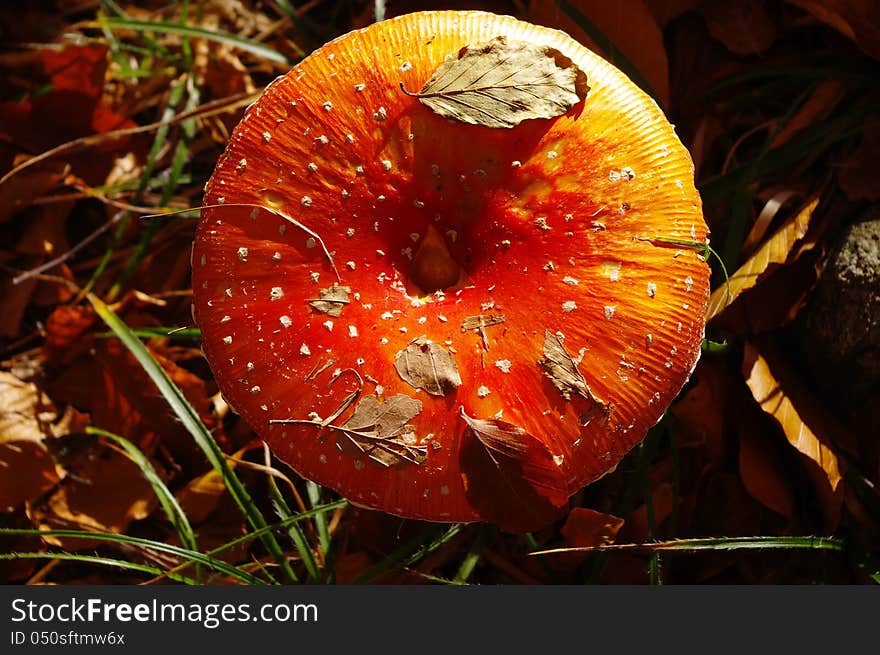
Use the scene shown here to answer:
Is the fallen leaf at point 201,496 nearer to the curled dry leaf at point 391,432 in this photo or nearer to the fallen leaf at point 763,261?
the curled dry leaf at point 391,432

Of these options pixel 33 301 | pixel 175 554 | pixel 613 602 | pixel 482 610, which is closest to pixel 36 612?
pixel 175 554

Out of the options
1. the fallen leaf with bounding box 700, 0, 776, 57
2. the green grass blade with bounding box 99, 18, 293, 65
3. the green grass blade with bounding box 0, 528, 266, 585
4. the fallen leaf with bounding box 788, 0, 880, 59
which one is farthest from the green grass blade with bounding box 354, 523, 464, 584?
the fallen leaf with bounding box 788, 0, 880, 59

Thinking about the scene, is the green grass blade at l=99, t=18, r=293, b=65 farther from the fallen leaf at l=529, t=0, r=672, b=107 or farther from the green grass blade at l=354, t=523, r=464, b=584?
the green grass blade at l=354, t=523, r=464, b=584

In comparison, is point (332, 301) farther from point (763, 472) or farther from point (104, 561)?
point (763, 472)

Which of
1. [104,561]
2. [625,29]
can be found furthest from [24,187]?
[625,29]

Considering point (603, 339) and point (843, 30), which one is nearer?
point (603, 339)

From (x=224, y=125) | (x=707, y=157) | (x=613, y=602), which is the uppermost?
(x=224, y=125)

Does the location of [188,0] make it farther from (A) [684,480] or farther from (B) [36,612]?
(A) [684,480]
